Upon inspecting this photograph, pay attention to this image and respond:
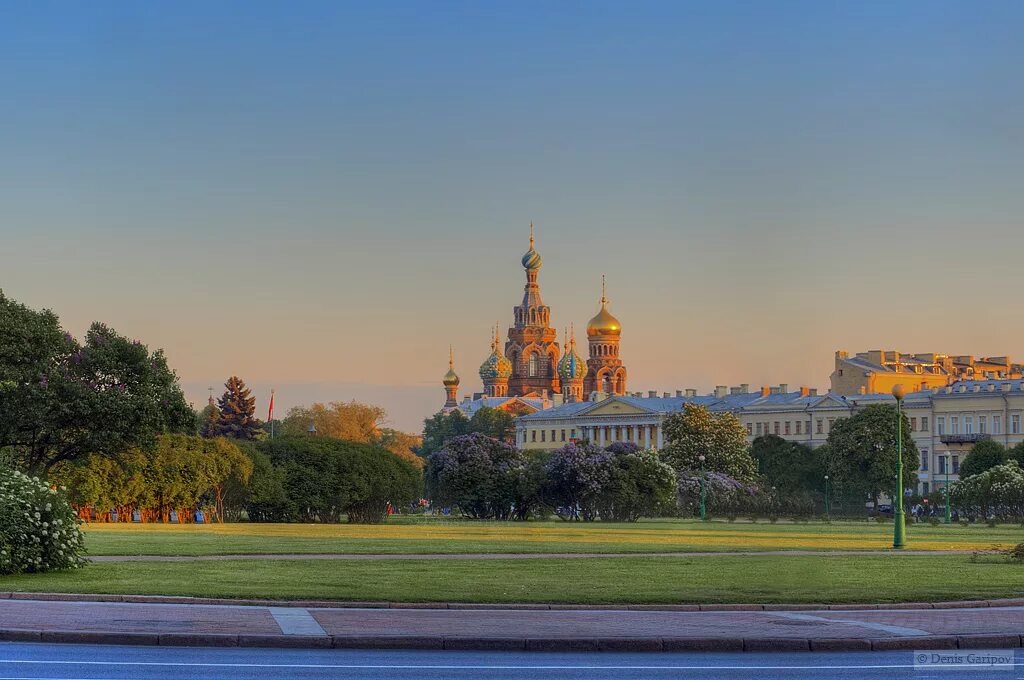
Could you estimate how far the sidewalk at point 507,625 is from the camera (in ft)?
65.5

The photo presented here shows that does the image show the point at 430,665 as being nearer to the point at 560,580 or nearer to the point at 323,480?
the point at 560,580

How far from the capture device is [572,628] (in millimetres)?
21438

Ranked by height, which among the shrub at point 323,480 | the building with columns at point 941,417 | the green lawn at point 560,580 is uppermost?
the building with columns at point 941,417

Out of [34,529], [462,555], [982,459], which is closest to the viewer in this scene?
[34,529]

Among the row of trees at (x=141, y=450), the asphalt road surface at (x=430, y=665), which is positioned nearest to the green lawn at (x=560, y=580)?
the asphalt road surface at (x=430, y=665)

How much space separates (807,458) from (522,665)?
424 feet

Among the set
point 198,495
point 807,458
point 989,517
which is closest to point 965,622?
point 198,495

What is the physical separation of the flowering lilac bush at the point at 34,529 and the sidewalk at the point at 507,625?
4870 millimetres

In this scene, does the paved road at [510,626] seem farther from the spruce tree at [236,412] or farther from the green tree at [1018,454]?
the spruce tree at [236,412]

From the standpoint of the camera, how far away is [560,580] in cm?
3028

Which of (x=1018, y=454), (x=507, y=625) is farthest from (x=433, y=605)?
(x=1018, y=454)

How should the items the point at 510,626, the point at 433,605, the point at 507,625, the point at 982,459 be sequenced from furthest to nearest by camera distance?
the point at 982,459
the point at 433,605
the point at 507,625
the point at 510,626

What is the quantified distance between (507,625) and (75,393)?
45.5m

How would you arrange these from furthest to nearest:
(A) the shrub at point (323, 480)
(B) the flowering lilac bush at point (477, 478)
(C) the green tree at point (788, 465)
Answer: (C) the green tree at point (788, 465), (B) the flowering lilac bush at point (477, 478), (A) the shrub at point (323, 480)
